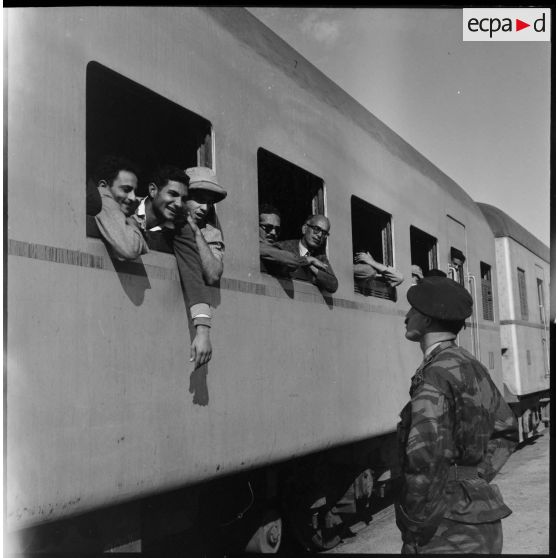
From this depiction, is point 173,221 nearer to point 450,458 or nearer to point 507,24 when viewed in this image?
point 450,458

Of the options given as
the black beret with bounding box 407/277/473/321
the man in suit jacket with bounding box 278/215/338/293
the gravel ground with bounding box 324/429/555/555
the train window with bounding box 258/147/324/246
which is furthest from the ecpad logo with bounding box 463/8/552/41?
the gravel ground with bounding box 324/429/555/555

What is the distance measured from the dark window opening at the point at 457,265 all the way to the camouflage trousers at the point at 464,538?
300 centimetres

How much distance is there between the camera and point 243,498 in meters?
3.89

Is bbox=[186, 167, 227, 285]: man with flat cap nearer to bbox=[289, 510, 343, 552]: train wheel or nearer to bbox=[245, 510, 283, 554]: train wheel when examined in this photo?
bbox=[245, 510, 283, 554]: train wheel

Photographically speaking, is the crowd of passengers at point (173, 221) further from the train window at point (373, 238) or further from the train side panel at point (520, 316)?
the train side panel at point (520, 316)

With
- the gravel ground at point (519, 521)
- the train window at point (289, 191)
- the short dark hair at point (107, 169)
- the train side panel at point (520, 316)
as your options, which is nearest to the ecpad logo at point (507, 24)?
Answer: the train window at point (289, 191)

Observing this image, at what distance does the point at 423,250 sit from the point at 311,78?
1.72m

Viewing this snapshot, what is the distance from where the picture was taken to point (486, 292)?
21.3ft

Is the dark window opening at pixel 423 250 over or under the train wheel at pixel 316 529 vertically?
over

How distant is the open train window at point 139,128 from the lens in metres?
2.86

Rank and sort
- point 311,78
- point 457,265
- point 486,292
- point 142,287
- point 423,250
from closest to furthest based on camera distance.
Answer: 1. point 142,287
2. point 311,78
3. point 423,250
4. point 457,265
5. point 486,292

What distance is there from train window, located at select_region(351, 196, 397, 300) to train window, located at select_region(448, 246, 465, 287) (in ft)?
2.58

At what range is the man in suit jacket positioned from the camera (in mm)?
4129

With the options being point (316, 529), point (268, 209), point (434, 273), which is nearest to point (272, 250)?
point (268, 209)
